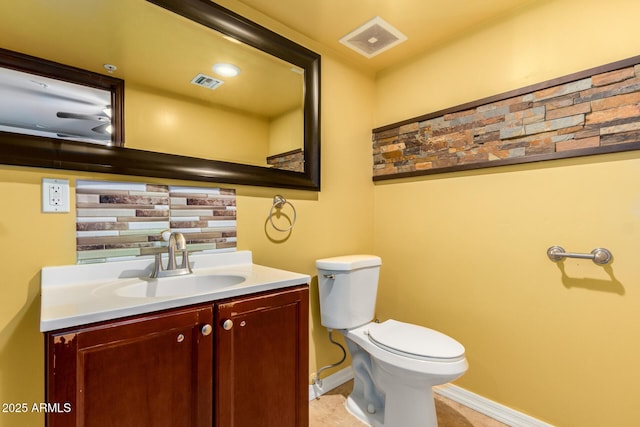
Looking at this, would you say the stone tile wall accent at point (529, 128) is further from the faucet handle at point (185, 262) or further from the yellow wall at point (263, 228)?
the faucet handle at point (185, 262)

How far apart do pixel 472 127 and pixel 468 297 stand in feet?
3.22

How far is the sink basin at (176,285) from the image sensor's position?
3.58ft

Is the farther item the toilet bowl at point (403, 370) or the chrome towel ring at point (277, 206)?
the chrome towel ring at point (277, 206)

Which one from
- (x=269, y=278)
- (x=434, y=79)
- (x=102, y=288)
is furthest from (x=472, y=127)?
(x=102, y=288)

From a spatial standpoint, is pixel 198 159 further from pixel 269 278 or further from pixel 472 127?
pixel 472 127

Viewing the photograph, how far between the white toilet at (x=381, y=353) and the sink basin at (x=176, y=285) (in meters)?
0.62

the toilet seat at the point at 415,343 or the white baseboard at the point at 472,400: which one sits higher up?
the toilet seat at the point at 415,343

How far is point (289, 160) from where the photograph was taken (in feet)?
5.65

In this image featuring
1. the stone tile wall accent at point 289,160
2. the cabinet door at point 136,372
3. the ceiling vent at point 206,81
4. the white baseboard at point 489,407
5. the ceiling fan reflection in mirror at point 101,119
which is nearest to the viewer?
the cabinet door at point 136,372

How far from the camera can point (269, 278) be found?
1171 mm

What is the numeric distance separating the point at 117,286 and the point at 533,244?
186 centimetres

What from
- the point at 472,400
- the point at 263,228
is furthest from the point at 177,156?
the point at 472,400

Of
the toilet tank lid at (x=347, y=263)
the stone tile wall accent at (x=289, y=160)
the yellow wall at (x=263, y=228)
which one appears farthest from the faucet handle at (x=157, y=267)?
the toilet tank lid at (x=347, y=263)

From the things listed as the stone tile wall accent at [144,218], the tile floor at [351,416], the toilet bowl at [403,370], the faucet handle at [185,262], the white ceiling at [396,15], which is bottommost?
the tile floor at [351,416]
